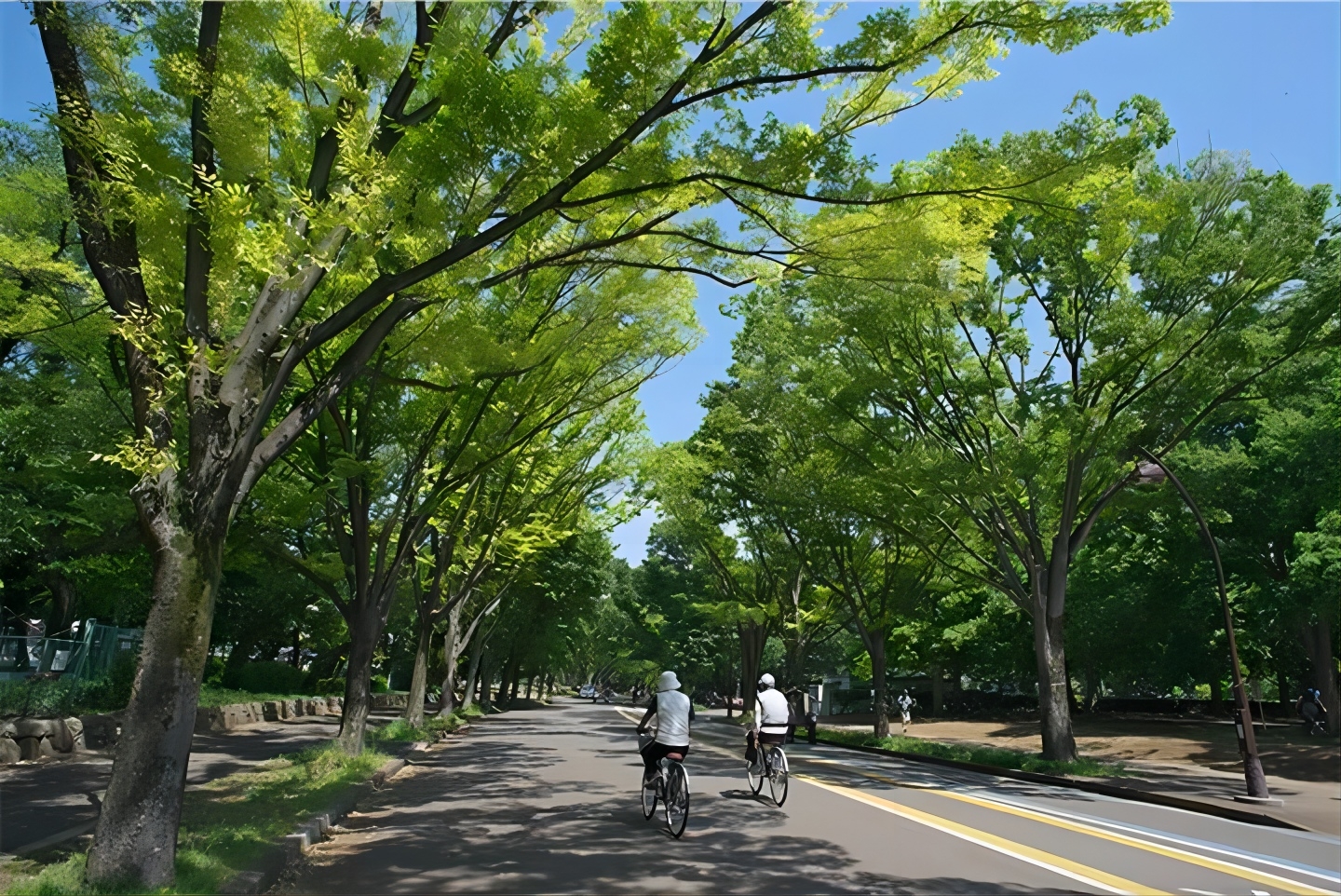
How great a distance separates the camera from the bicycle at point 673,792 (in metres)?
8.30

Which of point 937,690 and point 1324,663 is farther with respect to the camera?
point 937,690

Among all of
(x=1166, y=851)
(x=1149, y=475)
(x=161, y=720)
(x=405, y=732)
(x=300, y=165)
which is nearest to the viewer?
(x=161, y=720)

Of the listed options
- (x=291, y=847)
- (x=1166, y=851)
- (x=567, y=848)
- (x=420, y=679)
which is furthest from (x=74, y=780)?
(x=1166, y=851)

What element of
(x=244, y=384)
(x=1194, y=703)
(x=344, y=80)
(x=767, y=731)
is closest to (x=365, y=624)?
(x=767, y=731)

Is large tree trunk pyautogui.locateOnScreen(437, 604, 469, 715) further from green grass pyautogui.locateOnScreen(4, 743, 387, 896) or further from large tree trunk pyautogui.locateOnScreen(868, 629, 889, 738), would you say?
green grass pyautogui.locateOnScreen(4, 743, 387, 896)

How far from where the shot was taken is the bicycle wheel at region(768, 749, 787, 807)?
10656 millimetres

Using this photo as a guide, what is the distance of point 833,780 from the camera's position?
14297 mm

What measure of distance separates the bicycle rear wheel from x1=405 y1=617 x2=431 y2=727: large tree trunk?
12.9 metres

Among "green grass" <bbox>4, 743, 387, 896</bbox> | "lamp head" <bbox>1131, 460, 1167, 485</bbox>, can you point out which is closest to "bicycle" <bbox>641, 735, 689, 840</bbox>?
"green grass" <bbox>4, 743, 387, 896</bbox>

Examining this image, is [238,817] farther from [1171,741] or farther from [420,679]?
[1171,741]

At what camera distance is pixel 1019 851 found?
813cm

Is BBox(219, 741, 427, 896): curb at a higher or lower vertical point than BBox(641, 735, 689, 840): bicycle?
lower

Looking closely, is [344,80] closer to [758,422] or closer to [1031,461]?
[1031,461]

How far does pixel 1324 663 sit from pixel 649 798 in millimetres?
25422
